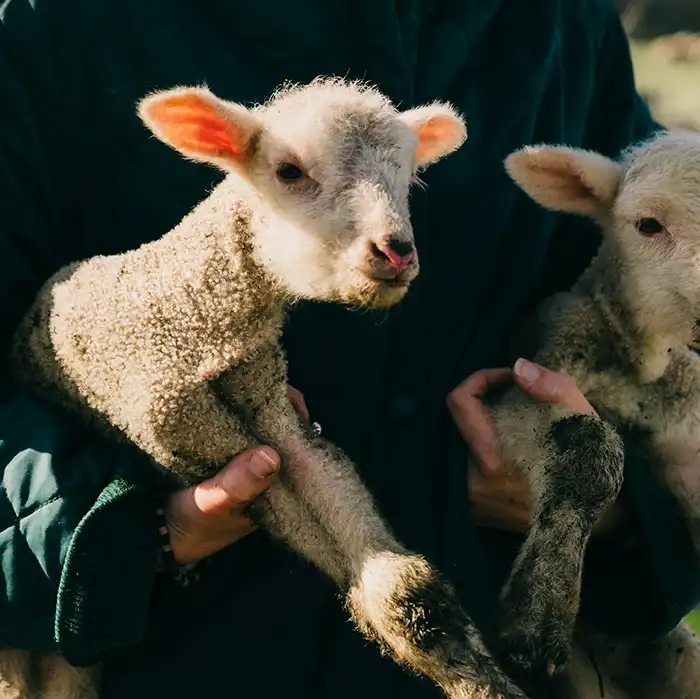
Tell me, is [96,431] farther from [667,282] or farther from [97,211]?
[667,282]

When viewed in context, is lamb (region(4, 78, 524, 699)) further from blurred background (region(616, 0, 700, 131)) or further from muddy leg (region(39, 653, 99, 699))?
blurred background (region(616, 0, 700, 131))

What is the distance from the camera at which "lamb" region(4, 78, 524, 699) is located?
67.3 inches

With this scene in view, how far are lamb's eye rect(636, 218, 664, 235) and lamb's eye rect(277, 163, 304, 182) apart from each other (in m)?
0.95

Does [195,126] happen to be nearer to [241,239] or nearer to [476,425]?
[241,239]

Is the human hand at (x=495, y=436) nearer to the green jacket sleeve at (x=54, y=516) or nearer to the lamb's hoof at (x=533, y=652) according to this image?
the lamb's hoof at (x=533, y=652)

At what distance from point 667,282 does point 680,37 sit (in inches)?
480

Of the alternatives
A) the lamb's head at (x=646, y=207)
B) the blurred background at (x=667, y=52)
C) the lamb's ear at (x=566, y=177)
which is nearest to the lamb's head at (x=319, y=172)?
the lamb's ear at (x=566, y=177)

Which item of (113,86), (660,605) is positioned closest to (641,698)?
(660,605)

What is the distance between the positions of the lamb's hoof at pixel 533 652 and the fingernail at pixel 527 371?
0.57 metres

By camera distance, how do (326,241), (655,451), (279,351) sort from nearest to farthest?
(326,241) → (279,351) → (655,451)

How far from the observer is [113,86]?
192 cm

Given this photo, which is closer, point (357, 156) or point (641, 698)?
point (357, 156)

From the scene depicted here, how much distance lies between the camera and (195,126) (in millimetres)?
1801

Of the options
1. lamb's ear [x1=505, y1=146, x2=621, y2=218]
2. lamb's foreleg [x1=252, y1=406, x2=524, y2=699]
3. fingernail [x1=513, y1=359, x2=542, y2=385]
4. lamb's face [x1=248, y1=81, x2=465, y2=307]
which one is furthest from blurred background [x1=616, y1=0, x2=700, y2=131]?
lamb's foreleg [x1=252, y1=406, x2=524, y2=699]
